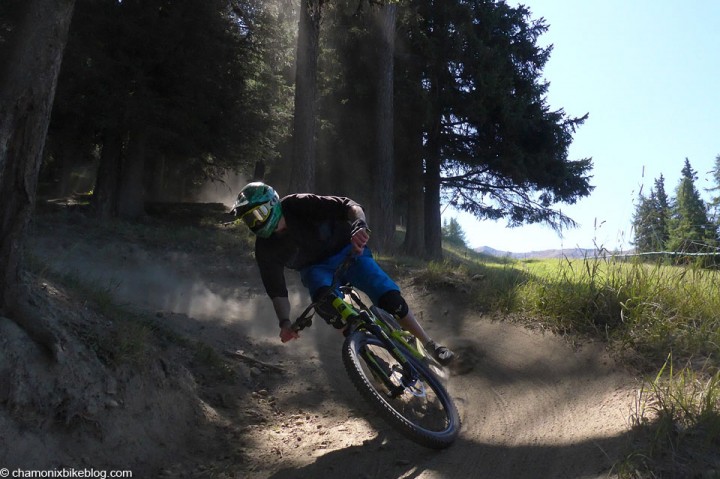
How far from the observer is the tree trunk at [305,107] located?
14391 millimetres

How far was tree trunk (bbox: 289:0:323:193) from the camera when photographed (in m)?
14.4

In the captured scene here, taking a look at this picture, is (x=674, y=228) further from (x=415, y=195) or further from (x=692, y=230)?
(x=415, y=195)

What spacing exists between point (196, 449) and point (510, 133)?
16460mm

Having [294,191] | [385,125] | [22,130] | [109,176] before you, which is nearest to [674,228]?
[22,130]

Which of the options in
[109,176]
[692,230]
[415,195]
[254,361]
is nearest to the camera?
[692,230]

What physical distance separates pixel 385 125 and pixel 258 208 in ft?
42.1

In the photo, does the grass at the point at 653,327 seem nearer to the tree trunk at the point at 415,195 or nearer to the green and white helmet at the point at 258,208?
the green and white helmet at the point at 258,208

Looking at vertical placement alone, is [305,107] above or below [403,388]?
above

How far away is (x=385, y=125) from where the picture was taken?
1720 cm

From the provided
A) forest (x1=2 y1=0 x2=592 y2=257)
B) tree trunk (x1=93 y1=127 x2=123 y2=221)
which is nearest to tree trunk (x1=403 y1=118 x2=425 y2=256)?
forest (x1=2 y1=0 x2=592 y2=257)

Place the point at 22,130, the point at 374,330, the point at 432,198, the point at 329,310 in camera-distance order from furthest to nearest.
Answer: the point at 432,198 < the point at 329,310 < the point at 374,330 < the point at 22,130

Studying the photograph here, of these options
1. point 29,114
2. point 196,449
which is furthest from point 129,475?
point 29,114

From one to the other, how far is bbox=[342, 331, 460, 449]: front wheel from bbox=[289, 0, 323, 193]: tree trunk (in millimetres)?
9882

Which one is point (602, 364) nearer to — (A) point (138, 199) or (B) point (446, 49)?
(A) point (138, 199)
